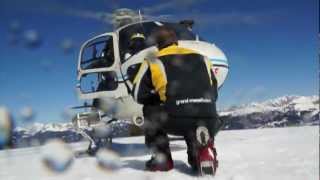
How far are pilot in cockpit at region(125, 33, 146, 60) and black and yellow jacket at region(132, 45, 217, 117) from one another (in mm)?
2853

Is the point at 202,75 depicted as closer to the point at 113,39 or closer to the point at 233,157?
the point at 233,157

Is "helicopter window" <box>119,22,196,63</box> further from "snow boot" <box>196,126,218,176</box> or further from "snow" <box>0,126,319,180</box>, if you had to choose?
"snow boot" <box>196,126,218,176</box>

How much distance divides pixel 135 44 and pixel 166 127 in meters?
3.45

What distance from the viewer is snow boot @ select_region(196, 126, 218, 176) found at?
5281 millimetres

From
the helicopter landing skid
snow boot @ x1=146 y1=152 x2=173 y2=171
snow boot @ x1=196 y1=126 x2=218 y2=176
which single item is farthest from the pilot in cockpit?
snow boot @ x1=196 y1=126 x2=218 y2=176

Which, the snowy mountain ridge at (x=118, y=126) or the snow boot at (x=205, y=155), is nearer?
the snow boot at (x=205, y=155)

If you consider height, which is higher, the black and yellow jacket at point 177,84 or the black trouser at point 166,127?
the black and yellow jacket at point 177,84

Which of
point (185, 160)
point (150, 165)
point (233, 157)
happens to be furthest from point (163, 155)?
point (233, 157)

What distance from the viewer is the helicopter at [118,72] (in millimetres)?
8680

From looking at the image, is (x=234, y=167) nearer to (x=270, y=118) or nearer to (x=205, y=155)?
(x=205, y=155)

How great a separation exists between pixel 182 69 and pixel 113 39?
3727mm

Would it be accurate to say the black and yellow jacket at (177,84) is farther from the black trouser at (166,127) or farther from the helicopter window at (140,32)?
the helicopter window at (140,32)

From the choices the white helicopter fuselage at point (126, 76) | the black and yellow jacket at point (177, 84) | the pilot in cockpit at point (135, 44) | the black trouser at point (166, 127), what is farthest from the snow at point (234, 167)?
the pilot in cockpit at point (135, 44)

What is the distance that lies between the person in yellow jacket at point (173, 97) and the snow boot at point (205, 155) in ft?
0.23
